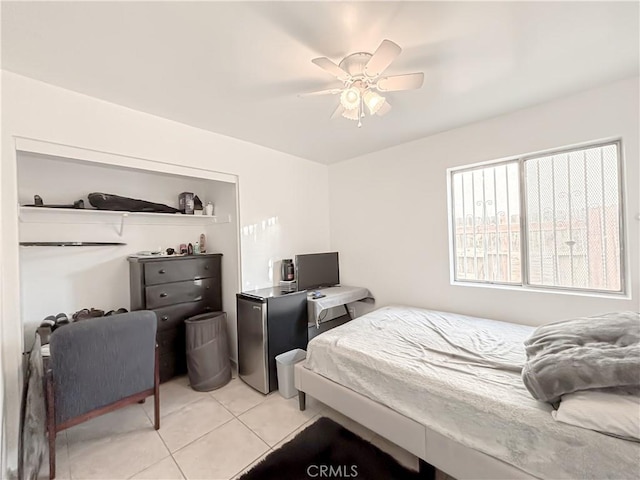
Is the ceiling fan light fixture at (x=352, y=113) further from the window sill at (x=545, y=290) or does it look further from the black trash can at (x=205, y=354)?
the black trash can at (x=205, y=354)

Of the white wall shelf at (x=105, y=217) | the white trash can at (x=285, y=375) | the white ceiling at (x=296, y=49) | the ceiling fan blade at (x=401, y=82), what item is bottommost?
the white trash can at (x=285, y=375)

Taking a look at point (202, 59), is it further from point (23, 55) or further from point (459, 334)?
point (459, 334)

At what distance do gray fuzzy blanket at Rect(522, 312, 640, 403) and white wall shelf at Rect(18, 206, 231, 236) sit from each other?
281 cm

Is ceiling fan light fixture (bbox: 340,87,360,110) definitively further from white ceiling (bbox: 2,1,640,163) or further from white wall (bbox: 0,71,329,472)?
white wall (bbox: 0,71,329,472)

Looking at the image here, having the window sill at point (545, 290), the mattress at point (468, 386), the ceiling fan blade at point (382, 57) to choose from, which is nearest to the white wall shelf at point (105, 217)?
the mattress at point (468, 386)

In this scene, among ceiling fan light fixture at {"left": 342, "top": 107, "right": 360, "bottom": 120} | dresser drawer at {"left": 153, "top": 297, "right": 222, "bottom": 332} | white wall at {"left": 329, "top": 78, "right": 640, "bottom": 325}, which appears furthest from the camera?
dresser drawer at {"left": 153, "top": 297, "right": 222, "bottom": 332}

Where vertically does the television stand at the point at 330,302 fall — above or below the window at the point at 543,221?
below

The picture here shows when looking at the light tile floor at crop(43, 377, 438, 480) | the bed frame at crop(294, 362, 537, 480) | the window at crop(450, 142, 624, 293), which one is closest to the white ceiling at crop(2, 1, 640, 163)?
the window at crop(450, 142, 624, 293)

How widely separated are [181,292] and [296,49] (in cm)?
248

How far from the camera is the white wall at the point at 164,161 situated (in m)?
1.65

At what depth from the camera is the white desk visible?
9.12ft

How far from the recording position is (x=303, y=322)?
279cm

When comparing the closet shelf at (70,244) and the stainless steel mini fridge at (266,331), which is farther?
the stainless steel mini fridge at (266,331)

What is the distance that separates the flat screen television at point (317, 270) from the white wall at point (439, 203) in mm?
180
